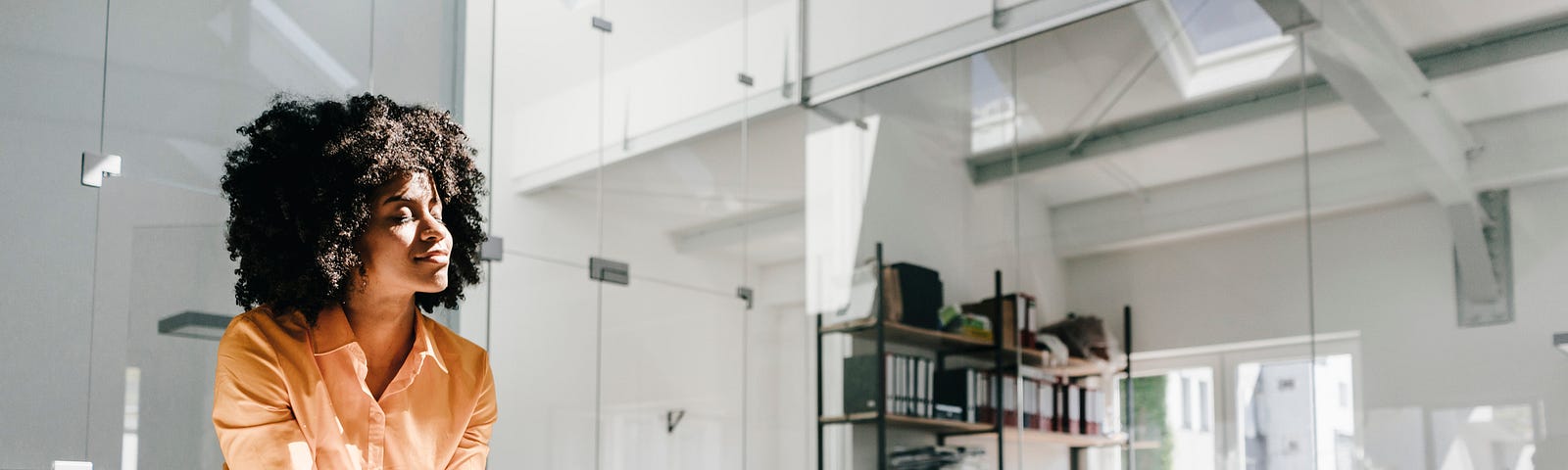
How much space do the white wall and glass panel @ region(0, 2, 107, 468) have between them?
2.78m

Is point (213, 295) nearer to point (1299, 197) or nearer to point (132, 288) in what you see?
point (132, 288)

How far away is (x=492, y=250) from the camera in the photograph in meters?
3.34

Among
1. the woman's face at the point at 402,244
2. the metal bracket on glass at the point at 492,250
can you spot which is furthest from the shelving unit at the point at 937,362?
the woman's face at the point at 402,244

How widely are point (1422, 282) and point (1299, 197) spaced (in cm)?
40

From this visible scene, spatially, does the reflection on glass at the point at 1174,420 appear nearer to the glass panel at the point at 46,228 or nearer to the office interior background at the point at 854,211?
the office interior background at the point at 854,211

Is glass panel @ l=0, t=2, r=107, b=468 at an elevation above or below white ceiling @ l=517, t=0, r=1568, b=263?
below

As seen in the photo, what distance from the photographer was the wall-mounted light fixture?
8.77 feet

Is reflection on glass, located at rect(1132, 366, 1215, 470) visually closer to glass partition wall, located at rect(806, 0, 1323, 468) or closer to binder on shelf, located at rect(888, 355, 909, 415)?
glass partition wall, located at rect(806, 0, 1323, 468)

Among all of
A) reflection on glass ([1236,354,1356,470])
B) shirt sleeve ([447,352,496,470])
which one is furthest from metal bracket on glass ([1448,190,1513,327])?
shirt sleeve ([447,352,496,470])

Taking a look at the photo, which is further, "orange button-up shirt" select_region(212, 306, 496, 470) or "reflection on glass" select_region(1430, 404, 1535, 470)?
"reflection on glass" select_region(1430, 404, 1535, 470)

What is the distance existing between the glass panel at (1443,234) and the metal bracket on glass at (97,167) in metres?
3.01

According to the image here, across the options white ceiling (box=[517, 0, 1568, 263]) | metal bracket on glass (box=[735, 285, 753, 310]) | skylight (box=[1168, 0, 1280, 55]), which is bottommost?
metal bracket on glass (box=[735, 285, 753, 310])

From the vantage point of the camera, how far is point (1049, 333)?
4004mm

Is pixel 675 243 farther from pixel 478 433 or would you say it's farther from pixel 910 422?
pixel 478 433
